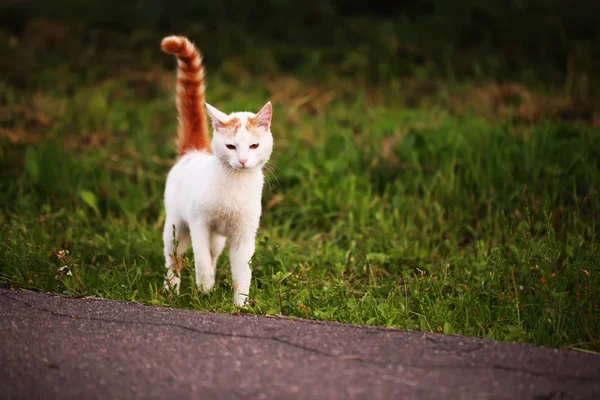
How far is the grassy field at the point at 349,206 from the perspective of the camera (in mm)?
3527

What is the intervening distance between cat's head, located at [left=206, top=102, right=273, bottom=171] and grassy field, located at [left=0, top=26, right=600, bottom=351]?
63cm

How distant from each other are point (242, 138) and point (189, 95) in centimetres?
88

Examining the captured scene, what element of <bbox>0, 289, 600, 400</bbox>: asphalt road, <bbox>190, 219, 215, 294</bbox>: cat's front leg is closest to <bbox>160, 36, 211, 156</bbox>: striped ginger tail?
<bbox>190, 219, 215, 294</bbox>: cat's front leg

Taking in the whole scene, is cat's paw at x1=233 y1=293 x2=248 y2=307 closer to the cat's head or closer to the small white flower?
the cat's head

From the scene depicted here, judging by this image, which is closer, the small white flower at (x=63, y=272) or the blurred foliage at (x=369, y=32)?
the small white flower at (x=63, y=272)

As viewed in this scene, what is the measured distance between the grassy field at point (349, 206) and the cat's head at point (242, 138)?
630 millimetres

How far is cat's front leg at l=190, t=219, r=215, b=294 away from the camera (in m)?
3.69

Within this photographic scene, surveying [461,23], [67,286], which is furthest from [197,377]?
[461,23]

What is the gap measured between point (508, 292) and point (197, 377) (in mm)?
1954

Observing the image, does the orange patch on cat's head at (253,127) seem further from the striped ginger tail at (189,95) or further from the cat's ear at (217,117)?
the striped ginger tail at (189,95)

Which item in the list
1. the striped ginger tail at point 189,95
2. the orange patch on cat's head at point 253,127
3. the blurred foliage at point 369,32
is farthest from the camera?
the blurred foliage at point 369,32

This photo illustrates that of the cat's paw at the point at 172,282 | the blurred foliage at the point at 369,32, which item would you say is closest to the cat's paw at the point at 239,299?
the cat's paw at the point at 172,282

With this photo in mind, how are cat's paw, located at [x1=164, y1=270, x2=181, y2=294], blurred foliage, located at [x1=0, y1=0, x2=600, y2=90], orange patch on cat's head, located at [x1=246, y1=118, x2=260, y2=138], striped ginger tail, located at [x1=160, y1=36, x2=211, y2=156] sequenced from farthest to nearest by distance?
blurred foliage, located at [x1=0, y1=0, x2=600, y2=90], striped ginger tail, located at [x1=160, y1=36, x2=211, y2=156], orange patch on cat's head, located at [x1=246, y1=118, x2=260, y2=138], cat's paw, located at [x1=164, y1=270, x2=181, y2=294]

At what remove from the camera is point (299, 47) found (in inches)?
363
